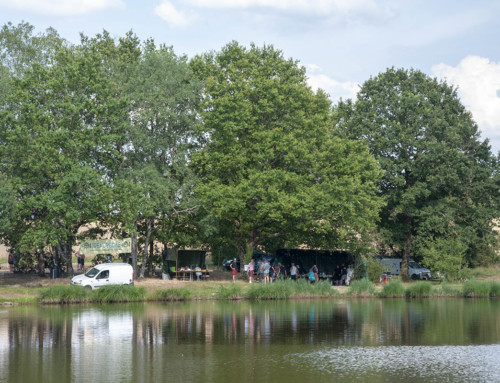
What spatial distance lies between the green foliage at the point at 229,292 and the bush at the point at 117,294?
16.7 feet

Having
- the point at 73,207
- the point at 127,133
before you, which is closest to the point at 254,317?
the point at 73,207

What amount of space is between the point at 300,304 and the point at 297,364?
65.2 feet

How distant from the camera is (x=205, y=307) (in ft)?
121

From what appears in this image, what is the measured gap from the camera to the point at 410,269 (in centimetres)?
6431

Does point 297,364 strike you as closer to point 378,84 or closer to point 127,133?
point 127,133

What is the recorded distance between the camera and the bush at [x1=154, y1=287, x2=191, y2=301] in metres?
41.0

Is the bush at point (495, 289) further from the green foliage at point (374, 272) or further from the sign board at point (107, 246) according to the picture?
the sign board at point (107, 246)

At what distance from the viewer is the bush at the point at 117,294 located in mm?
38938

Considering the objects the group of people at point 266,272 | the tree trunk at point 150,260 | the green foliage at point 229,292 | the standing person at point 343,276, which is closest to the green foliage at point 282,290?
the green foliage at point 229,292

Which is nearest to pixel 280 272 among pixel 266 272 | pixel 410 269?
pixel 266 272

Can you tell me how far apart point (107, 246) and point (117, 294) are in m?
Answer: 11.8

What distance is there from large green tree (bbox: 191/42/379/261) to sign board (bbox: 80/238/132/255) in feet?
22.6

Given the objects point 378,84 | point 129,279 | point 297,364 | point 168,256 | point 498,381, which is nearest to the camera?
point 498,381

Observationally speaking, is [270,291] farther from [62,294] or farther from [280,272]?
[280,272]
